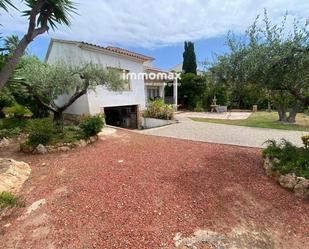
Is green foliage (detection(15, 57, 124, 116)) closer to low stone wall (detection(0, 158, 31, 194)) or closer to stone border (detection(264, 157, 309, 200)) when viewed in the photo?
low stone wall (detection(0, 158, 31, 194))

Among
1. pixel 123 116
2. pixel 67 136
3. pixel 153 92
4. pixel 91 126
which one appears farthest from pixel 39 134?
pixel 153 92

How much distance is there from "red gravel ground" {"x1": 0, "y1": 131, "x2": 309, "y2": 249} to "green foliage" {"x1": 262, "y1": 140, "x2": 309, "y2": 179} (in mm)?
553

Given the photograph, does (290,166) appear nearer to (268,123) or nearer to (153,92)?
(268,123)

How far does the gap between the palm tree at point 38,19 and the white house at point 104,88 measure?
572cm

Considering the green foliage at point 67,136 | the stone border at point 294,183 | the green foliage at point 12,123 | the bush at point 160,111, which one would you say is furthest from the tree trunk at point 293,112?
the green foliage at point 12,123

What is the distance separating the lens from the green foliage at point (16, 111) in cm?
1403

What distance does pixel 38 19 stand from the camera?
6707 millimetres

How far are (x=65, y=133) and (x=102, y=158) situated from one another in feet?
12.4

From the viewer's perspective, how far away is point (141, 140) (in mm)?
11797

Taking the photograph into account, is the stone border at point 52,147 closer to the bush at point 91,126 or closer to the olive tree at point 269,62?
the bush at point 91,126

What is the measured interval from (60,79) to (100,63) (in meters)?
5.14

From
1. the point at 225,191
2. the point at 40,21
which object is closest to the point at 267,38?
the point at 225,191

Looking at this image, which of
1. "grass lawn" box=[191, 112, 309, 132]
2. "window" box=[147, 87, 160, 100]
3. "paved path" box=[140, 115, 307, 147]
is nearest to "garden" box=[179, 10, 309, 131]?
"paved path" box=[140, 115, 307, 147]

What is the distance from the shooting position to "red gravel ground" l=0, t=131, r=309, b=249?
14.6 ft
